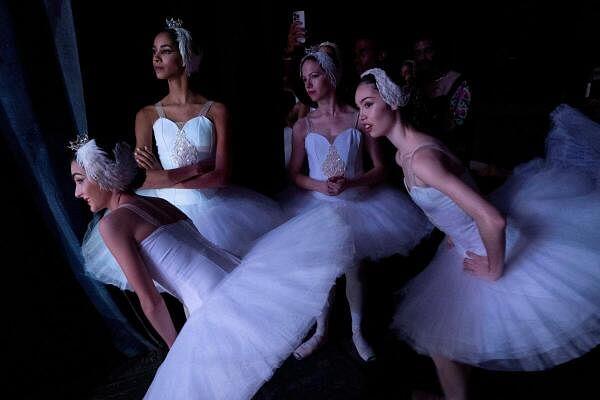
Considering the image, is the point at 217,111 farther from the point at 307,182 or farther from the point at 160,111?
the point at 307,182

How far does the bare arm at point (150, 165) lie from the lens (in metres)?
2.43

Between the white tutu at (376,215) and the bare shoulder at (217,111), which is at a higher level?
the bare shoulder at (217,111)

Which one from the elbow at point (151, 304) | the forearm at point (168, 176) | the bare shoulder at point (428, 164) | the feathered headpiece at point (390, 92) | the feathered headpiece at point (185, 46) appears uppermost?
the feathered headpiece at point (185, 46)

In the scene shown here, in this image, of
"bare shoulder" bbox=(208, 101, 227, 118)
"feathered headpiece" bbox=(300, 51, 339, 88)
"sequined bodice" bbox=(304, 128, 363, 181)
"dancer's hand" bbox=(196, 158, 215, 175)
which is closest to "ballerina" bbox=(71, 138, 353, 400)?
"dancer's hand" bbox=(196, 158, 215, 175)

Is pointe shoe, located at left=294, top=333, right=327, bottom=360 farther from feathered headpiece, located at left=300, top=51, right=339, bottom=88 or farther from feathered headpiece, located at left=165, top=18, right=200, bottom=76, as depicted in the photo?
feathered headpiece, located at left=165, top=18, right=200, bottom=76

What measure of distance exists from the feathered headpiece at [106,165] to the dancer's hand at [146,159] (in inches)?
27.0

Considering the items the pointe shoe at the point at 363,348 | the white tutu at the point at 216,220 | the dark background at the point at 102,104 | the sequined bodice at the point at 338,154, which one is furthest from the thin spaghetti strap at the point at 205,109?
the pointe shoe at the point at 363,348

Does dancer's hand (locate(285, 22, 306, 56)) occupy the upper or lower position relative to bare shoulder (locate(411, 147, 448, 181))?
upper

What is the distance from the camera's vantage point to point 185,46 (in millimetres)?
2398

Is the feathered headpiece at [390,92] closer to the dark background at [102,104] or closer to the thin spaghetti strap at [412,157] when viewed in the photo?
the thin spaghetti strap at [412,157]

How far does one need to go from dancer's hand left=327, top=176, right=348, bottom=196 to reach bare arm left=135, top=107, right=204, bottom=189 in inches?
28.7

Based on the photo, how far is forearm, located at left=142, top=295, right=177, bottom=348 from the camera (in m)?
1.74

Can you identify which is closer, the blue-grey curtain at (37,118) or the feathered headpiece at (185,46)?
the blue-grey curtain at (37,118)

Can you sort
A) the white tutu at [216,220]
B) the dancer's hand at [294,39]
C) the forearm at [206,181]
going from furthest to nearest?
the dancer's hand at [294,39]
the forearm at [206,181]
the white tutu at [216,220]
